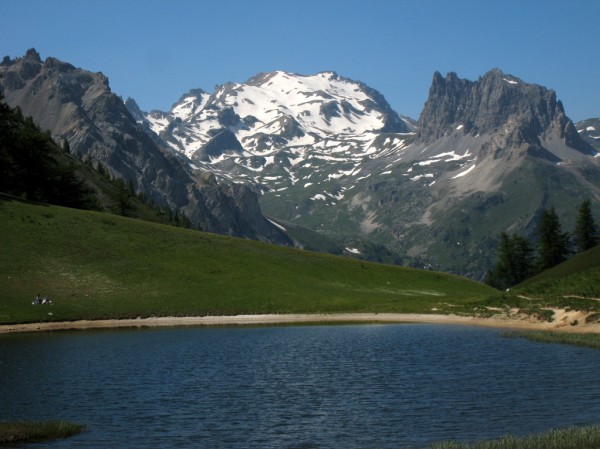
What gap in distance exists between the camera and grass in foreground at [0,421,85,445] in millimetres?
34188

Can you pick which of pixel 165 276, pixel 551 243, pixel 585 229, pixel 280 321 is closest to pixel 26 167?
pixel 165 276

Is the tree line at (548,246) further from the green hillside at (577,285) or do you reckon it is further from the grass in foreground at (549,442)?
the grass in foreground at (549,442)

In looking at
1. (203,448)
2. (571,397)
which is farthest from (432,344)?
(203,448)

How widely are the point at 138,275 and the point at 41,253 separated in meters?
14.7

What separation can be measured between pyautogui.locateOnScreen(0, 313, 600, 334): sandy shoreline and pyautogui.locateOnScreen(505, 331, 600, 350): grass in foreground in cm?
807

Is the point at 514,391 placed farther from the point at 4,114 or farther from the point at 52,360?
the point at 4,114

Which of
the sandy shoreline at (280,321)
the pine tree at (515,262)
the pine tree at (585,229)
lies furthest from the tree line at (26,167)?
the pine tree at (585,229)

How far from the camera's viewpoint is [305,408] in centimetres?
→ 4153

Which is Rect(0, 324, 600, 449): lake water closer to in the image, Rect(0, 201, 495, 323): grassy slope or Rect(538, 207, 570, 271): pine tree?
Rect(0, 201, 495, 323): grassy slope

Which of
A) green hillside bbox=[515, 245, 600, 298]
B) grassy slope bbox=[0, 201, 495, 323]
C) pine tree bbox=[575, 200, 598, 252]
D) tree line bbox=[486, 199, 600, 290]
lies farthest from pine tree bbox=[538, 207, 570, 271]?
green hillside bbox=[515, 245, 600, 298]

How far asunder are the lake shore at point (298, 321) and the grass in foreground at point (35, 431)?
50.2 meters

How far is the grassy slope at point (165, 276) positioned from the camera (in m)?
99.2

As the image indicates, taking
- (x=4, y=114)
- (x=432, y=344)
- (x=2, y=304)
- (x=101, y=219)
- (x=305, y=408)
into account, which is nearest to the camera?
(x=305, y=408)

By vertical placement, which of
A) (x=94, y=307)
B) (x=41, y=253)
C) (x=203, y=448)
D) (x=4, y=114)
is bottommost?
(x=203, y=448)
